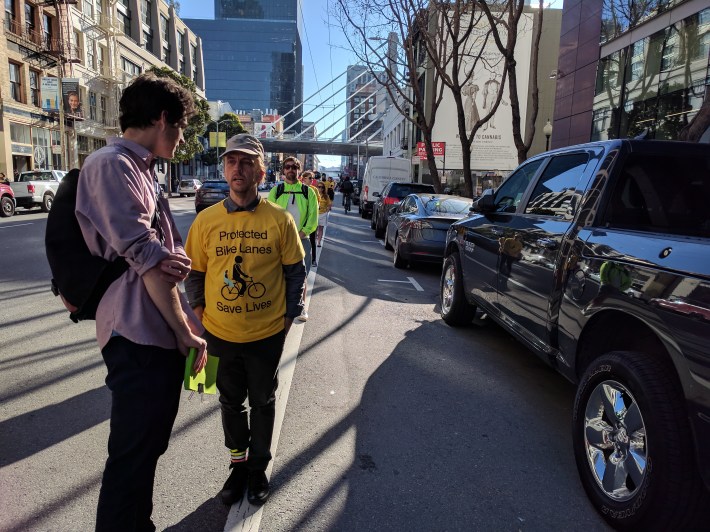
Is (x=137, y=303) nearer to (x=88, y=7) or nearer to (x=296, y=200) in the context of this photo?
(x=296, y=200)

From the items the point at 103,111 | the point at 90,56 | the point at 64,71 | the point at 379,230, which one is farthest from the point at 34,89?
the point at 379,230

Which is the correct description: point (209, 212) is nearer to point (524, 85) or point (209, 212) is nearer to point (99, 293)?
point (99, 293)

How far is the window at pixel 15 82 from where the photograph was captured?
30297mm

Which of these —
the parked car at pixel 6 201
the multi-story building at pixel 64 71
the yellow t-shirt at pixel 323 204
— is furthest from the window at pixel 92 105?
the yellow t-shirt at pixel 323 204

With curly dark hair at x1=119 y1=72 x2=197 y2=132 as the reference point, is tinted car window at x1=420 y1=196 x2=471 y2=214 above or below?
below

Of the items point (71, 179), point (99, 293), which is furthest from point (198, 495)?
point (71, 179)

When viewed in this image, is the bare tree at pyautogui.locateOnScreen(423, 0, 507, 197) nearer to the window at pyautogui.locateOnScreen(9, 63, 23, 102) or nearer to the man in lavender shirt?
the man in lavender shirt

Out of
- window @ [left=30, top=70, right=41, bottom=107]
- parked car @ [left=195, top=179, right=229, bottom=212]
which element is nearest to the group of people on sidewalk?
parked car @ [left=195, top=179, right=229, bottom=212]

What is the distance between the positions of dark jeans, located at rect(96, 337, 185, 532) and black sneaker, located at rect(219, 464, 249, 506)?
2.59 ft

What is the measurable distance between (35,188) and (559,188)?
22470 millimetres

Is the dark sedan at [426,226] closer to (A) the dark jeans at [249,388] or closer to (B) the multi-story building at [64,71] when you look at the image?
(A) the dark jeans at [249,388]

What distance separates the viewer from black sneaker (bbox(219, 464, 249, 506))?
2688 millimetres

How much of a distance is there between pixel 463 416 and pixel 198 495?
1.97 meters

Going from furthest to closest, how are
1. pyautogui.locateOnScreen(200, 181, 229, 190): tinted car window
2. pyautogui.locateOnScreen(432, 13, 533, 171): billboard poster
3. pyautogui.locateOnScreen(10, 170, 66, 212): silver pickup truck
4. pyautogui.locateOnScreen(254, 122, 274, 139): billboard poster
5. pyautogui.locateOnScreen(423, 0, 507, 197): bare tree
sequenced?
pyautogui.locateOnScreen(254, 122, 274, 139): billboard poster < pyautogui.locateOnScreen(432, 13, 533, 171): billboard poster < pyautogui.locateOnScreen(200, 181, 229, 190): tinted car window < pyautogui.locateOnScreen(10, 170, 66, 212): silver pickup truck < pyautogui.locateOnScreen(423, 0, 507, 197): bare tree
